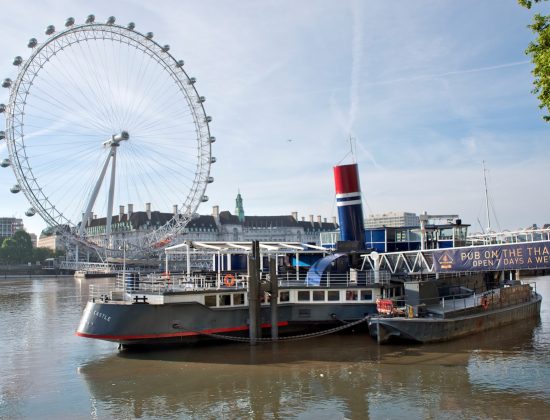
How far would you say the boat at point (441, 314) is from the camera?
91.1ft

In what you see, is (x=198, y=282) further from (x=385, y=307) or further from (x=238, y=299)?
(x=385, y=307)

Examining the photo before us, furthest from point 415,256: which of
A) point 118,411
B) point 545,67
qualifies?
point 118,411

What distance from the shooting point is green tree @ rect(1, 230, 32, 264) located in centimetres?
16325

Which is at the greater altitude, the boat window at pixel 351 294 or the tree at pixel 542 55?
the tree at pixel 542 55

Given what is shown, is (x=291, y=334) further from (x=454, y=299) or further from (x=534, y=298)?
(x=534, y=298)

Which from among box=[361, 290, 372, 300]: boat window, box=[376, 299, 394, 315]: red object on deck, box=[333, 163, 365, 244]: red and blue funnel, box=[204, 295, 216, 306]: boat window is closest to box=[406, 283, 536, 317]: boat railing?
box=[376, 299, 394, 315]: red object on deck

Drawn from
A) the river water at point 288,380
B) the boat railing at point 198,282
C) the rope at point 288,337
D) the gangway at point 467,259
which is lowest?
the river water at point 288,380

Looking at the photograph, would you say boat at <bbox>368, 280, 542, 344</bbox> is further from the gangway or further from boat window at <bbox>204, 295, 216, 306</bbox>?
boat window at <bbox>204, 295, 216, 306</bbox>

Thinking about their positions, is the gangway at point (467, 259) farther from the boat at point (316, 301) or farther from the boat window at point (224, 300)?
the boat window at point (224, 300)

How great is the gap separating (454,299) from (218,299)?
49.9ft

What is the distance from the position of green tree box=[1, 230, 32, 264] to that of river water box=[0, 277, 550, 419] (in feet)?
481

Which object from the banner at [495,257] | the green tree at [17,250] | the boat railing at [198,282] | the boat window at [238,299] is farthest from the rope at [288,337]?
the green tree at [17,250]

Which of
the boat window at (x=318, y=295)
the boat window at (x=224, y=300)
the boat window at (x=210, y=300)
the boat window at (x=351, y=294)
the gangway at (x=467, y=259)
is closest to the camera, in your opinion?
the gangway at (x=467, y=259)

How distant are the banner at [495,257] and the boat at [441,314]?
5.79ft
